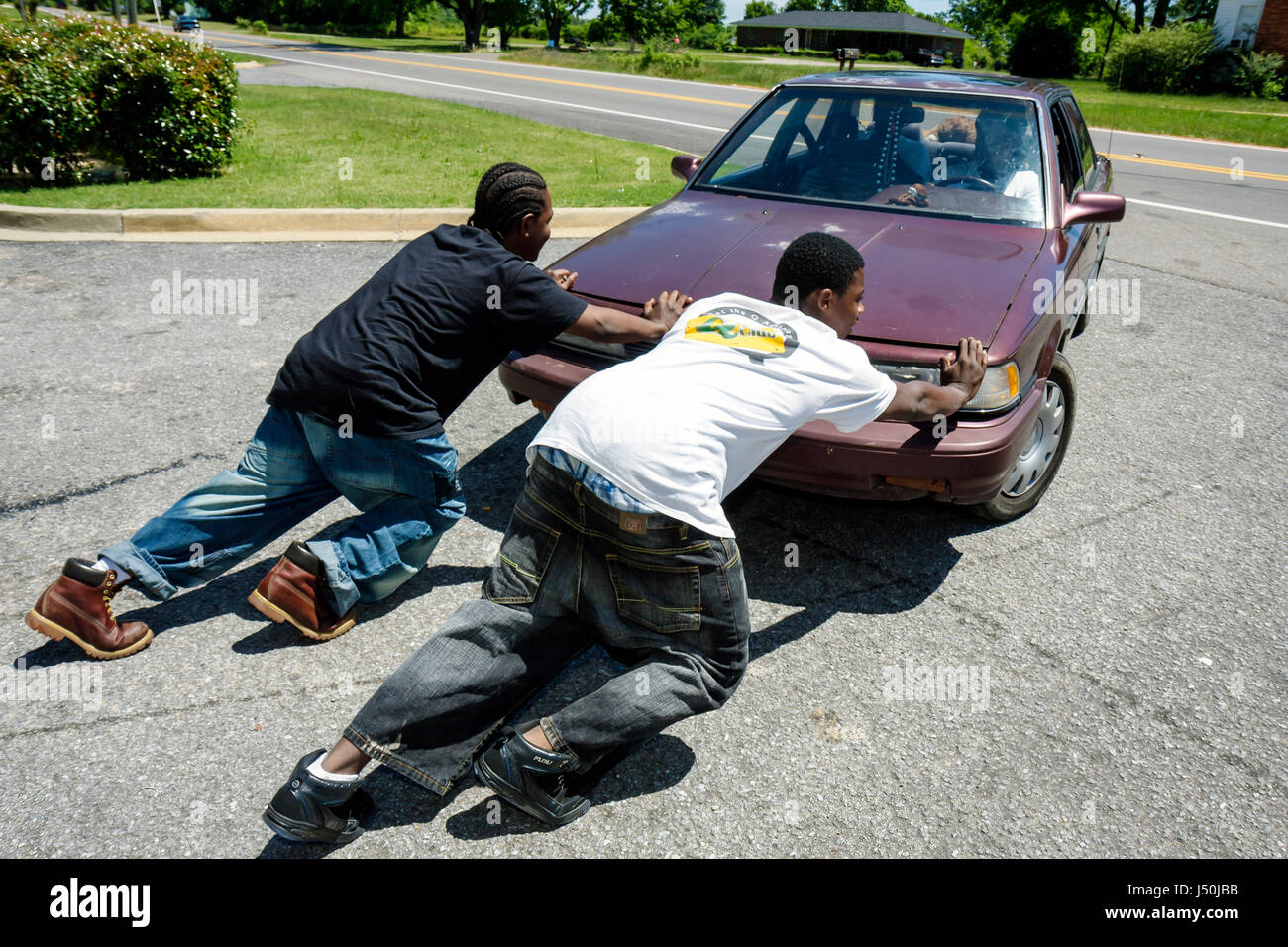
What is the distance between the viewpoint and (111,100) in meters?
9.06

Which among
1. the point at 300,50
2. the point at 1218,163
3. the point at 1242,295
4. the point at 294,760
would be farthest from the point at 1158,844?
the point at 300,50

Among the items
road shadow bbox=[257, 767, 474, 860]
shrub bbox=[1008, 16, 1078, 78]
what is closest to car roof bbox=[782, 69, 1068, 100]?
road shadow bbox=[257, 767, 474, 860]

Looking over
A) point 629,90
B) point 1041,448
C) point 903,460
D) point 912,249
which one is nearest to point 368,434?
point 903,460

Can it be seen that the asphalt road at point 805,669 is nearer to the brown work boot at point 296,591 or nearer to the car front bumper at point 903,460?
the brown work boot at point 296,591

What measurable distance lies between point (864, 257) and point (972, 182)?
1.10m

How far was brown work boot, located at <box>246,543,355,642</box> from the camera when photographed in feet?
10.2

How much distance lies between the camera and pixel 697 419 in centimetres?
232

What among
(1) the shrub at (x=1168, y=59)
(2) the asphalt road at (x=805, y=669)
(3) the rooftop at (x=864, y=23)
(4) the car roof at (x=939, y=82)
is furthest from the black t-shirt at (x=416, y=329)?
(3) the rooftop at (x=864, y=23)

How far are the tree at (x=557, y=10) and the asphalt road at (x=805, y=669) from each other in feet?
199

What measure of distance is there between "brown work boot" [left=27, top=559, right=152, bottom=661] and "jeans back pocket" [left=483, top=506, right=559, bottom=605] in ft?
4.45

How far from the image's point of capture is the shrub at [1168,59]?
32.9 metres

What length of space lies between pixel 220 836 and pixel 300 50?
40586 mm

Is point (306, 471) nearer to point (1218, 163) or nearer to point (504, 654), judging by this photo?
point (504, 654)

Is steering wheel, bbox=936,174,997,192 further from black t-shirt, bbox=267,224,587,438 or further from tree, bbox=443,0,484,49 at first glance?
tree, bbox=443,0,484,49
